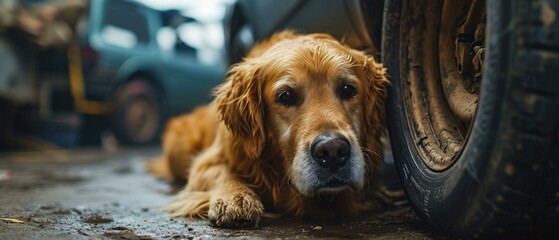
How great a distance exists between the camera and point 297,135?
2648 mm

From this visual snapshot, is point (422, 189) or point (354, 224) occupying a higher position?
point (422, 189)

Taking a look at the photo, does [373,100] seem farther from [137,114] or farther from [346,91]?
[137,114]

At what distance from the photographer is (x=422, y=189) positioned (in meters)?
2.24

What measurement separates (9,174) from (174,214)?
313 centimetres

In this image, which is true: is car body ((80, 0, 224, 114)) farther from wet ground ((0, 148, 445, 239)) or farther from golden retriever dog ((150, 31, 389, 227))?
golden retriever dog ((150, 31, 389, 227))

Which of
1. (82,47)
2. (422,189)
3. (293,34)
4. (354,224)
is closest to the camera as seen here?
(422,189)

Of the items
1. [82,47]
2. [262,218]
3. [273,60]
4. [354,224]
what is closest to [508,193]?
[354,224]

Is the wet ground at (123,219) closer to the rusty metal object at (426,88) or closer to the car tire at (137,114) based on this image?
the rusty metal object at (426,88)

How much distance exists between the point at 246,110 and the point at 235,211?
23.9 inches

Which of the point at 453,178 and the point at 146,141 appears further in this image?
the point at 146,141

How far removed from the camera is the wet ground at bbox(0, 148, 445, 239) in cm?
233

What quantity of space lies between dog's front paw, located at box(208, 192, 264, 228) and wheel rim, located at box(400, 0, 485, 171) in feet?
2.69

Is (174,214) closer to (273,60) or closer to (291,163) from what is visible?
(291,163)

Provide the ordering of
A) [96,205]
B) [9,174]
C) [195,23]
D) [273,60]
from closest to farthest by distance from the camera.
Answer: [273,60]
[96,205]
[9,174]
[195,23]
